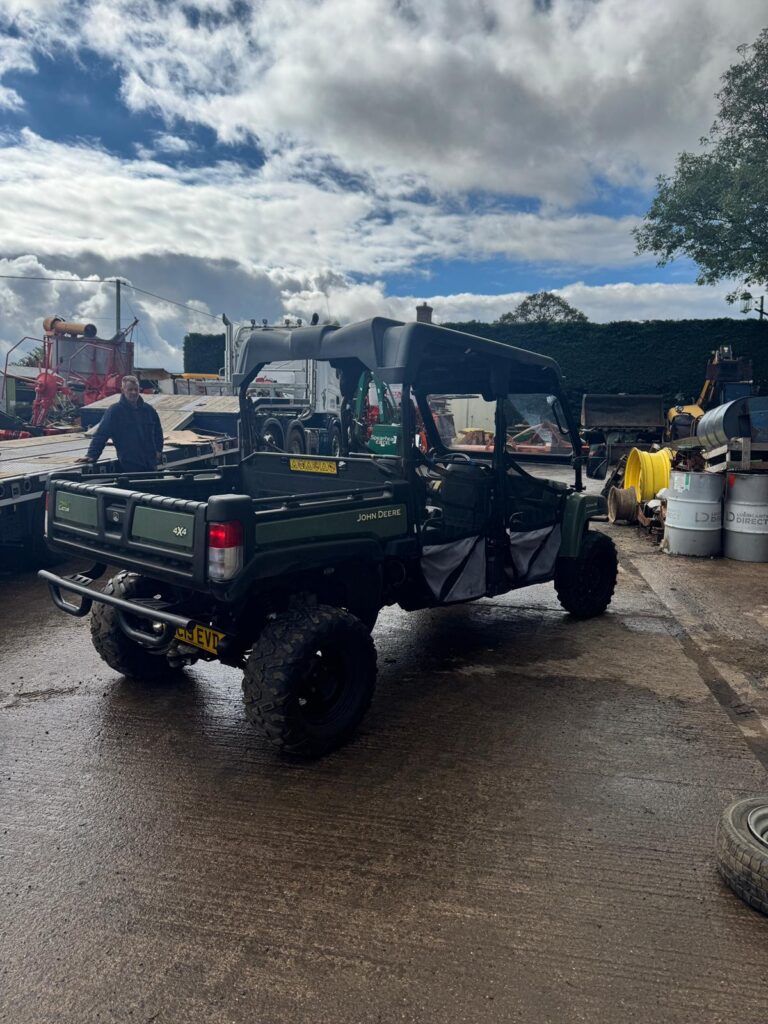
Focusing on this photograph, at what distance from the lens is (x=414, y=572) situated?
14.3 feet

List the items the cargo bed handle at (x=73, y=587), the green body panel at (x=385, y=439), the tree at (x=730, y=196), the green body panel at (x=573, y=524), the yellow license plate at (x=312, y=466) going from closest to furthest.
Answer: the cargo bed handle at (x=73, y=587), the green body panel at (x=385, y=439), the yellow license plate at (x=312, y=466), the green body panel at (x=573, y=524), the tree at (x=730, y=196)

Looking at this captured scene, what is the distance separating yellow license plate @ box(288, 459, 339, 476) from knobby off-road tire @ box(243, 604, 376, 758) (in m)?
1.27

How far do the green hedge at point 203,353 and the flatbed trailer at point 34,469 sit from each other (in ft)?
65.1

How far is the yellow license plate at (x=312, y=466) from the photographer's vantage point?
4.59 metres

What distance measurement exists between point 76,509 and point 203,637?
3.88ft

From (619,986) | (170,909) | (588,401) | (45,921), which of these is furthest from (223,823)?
(588,401)

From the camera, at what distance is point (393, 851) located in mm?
2758

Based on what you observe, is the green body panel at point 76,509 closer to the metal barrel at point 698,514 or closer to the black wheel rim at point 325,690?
the black wheel rim at point 325,690

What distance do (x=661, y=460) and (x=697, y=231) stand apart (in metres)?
12.4

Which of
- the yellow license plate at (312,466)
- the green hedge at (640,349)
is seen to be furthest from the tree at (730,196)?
the yellow license plate at (312,466)

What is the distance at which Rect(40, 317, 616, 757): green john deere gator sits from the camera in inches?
129

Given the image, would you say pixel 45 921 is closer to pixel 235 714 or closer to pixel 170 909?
pixel 170 909

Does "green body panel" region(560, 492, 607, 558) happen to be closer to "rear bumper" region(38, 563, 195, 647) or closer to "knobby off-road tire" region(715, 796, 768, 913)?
"knobby off-road tire" region(715, 796, 768, 913)

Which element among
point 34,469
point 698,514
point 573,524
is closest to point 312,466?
point 573,524
